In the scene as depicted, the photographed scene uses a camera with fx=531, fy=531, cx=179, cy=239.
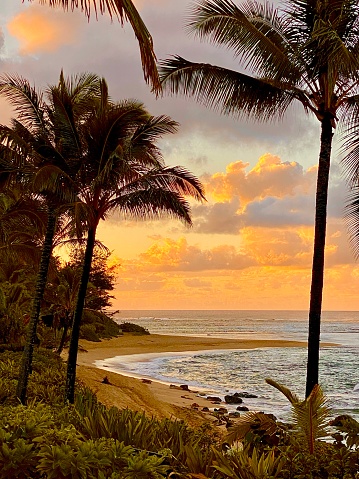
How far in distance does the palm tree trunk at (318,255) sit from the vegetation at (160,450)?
145 inches

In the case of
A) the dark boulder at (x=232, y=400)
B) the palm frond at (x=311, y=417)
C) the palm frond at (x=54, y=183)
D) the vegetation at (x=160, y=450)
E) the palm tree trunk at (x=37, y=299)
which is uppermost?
the palm frond at (x=54, y=183)

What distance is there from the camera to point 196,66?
1053cm

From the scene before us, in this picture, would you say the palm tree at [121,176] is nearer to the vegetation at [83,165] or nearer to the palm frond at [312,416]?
the vegetation at [83,165]

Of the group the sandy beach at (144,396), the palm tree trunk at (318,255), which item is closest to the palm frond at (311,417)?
the palm tree trunk at (318,255)

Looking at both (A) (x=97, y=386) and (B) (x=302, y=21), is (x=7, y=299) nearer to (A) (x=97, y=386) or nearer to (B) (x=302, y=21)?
(A) (x=97, y=386)

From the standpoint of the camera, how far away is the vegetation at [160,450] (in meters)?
3.59

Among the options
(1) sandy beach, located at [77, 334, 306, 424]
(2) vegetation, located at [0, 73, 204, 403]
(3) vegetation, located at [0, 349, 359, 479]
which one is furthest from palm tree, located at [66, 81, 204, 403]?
(3) vegetation, located at [0, 349, 359, 479]

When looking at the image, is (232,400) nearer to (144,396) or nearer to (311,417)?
(144,396)

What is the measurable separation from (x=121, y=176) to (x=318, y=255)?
5.61 m

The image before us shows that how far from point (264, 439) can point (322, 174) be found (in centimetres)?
585

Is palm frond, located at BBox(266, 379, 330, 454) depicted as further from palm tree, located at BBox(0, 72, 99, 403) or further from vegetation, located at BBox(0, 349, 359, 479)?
palm tree, located at BBox(0, 72, 99, 403)

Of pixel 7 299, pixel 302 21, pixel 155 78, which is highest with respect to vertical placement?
pixel 302 21

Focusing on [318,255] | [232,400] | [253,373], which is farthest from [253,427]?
[253,373]

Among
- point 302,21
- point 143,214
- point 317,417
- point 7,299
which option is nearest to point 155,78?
point 317,417
